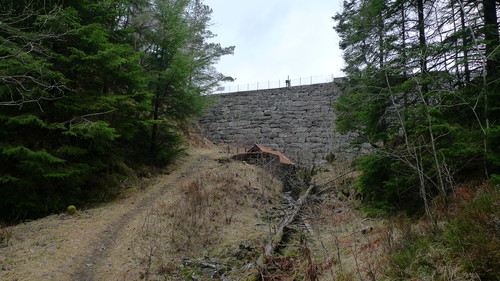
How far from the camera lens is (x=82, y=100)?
7.83 meters

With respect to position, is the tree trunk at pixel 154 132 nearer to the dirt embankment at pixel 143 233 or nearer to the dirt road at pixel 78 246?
the dirt embankment at pixel 143 233

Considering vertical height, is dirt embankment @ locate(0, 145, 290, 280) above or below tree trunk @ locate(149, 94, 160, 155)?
below

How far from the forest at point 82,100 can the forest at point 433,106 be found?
6.28m

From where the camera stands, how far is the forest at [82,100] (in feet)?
21.1

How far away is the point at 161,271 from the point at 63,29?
20.6ft

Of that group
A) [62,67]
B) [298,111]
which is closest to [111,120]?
[62,67]

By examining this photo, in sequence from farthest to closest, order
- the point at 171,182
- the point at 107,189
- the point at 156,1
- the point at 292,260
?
the point at 156,1 → the point at 171,182 → the point at 107,189 → the point at 292,260

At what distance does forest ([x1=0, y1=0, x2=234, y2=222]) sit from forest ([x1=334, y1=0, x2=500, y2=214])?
6276 mm

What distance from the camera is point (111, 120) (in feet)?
28.5

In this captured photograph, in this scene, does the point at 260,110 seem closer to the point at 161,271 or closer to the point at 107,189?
the point at 107,189

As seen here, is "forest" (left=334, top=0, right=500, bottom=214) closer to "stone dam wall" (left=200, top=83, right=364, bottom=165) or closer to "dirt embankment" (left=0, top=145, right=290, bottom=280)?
"dirt embankment" (left=0, top=145, right=290, bottom=280)

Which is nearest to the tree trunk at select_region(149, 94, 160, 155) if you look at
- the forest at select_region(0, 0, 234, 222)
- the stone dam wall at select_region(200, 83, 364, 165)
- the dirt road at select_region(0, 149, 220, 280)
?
the forest at select_region(0, 0, 234, 222)

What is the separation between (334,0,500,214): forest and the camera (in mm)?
4344

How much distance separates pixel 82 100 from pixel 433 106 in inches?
327
